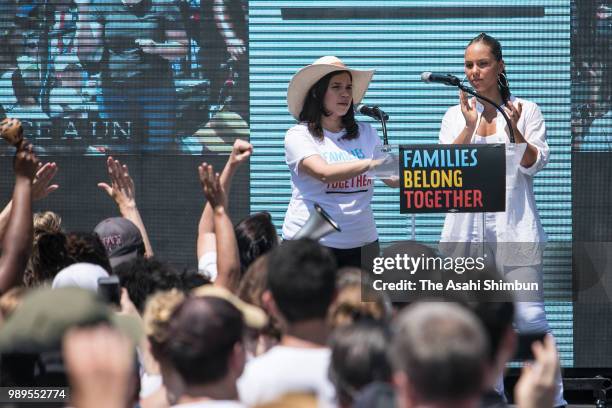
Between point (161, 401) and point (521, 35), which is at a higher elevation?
point (521, 35)

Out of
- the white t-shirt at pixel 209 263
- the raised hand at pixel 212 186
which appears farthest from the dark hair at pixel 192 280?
the white t-shirt at pixel 209 263

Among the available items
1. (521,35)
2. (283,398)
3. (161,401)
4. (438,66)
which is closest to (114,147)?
(438,66)

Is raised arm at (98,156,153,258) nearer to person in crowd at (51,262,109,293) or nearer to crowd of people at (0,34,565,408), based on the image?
crowd of people at (0,34,565,408)

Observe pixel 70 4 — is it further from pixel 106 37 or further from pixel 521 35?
pixel 521 35

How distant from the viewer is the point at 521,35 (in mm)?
6742

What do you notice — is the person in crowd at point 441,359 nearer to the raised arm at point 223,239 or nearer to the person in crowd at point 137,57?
the raised arm at point 223,239

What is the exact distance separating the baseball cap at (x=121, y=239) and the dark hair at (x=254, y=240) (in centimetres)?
64

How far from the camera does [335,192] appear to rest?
216 inches

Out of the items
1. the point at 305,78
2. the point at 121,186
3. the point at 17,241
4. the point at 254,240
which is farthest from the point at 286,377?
the point at 121,186

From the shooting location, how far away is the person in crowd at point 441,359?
2.12 m

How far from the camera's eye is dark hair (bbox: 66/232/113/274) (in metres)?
4.64

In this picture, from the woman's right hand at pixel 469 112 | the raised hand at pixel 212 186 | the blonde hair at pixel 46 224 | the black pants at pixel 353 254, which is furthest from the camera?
the black pants at pixel 353 254

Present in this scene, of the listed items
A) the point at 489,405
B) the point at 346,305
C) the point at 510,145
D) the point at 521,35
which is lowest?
the point at 489,405

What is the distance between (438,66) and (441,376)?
4.78 meters
